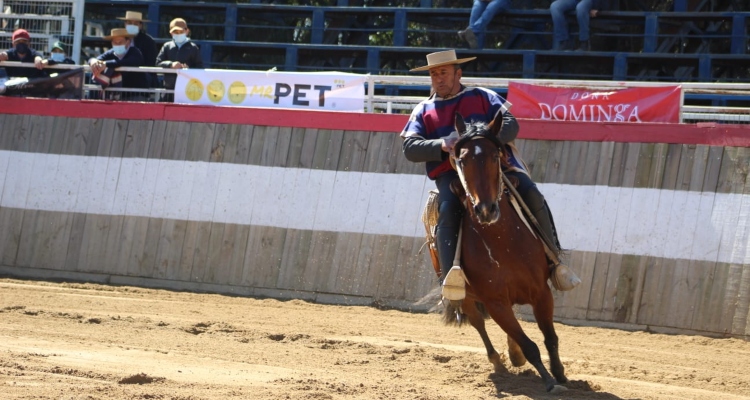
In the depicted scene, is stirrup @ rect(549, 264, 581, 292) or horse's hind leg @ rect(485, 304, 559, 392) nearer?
horse's hind leg @ rect(485, 304, 559, 392)

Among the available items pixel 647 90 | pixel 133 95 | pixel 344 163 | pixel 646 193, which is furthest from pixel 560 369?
pixel 133 95

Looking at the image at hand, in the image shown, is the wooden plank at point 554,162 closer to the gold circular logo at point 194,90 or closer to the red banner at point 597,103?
the red banner at point 597,103

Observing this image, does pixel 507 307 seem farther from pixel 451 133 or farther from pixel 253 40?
pixel 253 40

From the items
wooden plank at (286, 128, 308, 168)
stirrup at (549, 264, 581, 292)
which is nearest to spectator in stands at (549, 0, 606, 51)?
wooden plank at (286, 128, 308, 168)

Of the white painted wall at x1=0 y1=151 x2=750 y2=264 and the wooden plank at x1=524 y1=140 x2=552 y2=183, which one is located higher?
the wooden plank at x1=524 y1=140 x2=552 y2=183

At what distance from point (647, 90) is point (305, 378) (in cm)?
687

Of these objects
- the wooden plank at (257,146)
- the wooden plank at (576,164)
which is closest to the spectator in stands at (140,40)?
the wooden plank at (257,146)

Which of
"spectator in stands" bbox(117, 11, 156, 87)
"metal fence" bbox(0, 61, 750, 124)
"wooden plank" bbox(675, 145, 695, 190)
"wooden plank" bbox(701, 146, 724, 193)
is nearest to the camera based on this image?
"wooden plank" bbox(701, 146, 724, 193)

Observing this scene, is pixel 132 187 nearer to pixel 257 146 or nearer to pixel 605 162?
pixel 257 146

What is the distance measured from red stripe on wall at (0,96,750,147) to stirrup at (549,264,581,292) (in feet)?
15.9

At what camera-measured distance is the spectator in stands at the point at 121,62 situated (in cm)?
1602

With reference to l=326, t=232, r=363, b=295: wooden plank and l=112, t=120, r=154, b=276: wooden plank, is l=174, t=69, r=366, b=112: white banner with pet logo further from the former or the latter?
l=326, t=232, r=363, b=295: wooden plank

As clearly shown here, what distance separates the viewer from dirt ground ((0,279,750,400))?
754cm

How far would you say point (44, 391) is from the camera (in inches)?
272
